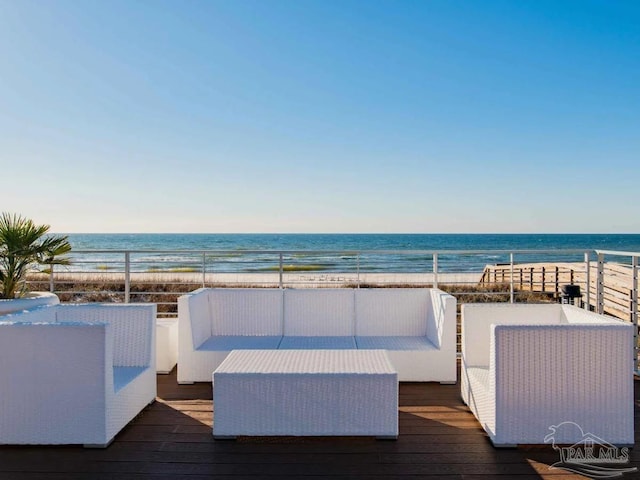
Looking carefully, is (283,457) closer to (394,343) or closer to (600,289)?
(394,343)

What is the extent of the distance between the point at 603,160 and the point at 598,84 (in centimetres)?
510

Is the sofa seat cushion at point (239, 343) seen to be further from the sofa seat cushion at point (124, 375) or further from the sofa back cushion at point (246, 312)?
the sofa seat cushion at point (124, 375)

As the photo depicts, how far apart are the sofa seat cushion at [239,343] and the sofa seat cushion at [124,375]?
58 cm

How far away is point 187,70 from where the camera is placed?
750 centimetres

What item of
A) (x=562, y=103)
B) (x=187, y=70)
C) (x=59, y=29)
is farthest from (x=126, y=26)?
(x=562, y=103)

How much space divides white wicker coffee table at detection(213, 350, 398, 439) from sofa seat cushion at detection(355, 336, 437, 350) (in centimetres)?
99

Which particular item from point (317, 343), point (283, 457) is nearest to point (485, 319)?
point (317, 343)

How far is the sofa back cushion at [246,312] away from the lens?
3602mm

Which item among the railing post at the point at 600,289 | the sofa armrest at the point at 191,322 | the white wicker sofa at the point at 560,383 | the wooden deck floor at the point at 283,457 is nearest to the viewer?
the wooden deck floor at the point at 283,457

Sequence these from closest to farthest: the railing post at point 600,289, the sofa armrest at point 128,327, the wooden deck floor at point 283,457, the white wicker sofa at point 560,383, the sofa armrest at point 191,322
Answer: the wooden deck floor at point 283,457, the white wicker sofa at point 560,383, the sofa armrest at point 128,327, the sofa armrest at point 191,322, the railing post at point 600,289

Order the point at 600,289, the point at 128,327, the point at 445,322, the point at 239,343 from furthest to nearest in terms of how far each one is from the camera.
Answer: the point at 600,289, the point at 239,343, the point at 445,322, the point at 128,327

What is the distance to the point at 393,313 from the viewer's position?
11.8 feet

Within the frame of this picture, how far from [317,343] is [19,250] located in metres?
2.34

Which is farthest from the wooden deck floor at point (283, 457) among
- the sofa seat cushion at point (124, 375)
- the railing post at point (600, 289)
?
the railing post at point (600, 289)
